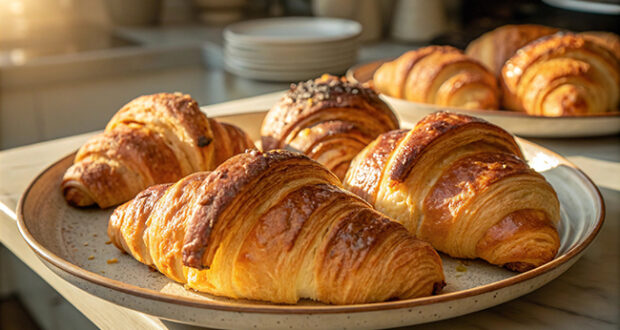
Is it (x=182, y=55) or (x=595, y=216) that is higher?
(x=595, y=216)

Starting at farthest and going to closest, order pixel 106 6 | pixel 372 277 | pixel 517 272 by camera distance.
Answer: pixel 106 6 < pixel 517 272 < pixel 372 277

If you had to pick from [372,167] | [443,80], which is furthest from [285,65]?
[372,167]

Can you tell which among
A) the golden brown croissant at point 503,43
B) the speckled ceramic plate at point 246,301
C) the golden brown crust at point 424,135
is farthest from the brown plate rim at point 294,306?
the golden brown croissant at point 503,43

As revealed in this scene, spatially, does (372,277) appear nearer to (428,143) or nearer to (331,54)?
(428,143)

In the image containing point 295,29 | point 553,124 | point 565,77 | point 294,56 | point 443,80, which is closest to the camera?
point 553,124

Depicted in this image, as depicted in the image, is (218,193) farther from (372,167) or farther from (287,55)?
(287,55)

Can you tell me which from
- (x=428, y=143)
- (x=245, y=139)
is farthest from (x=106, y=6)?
(x=428, y=143)

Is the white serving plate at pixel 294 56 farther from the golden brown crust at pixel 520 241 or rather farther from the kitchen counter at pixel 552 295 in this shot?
the golden brown crust at pixel 520 241
